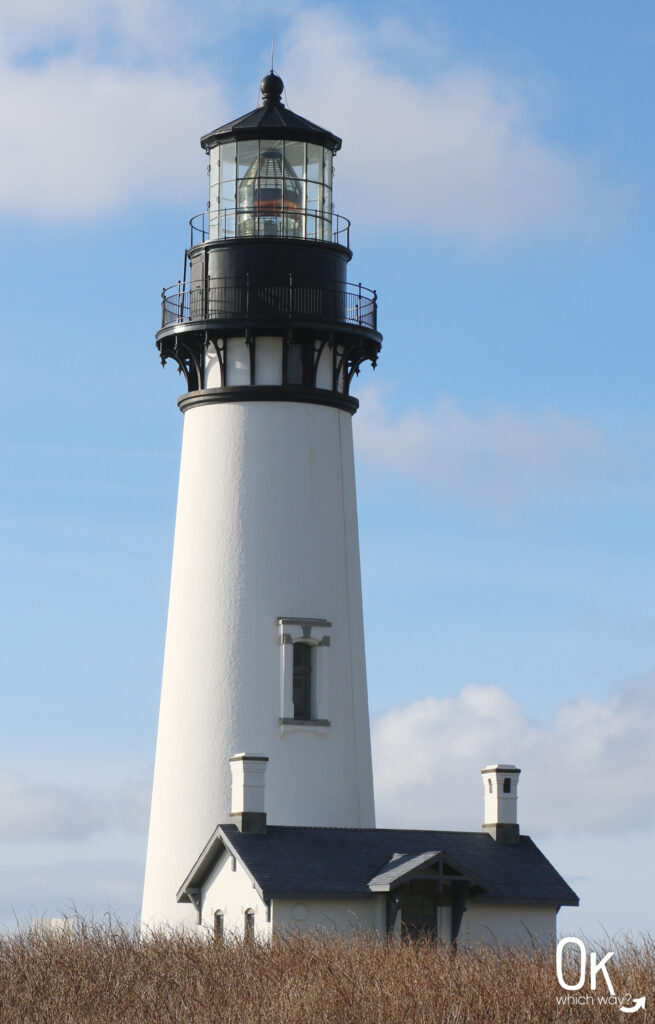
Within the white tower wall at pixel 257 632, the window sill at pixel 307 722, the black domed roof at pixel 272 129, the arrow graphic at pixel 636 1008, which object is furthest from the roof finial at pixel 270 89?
the arrow graphic at pixel 636 1008

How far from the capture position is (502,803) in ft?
108

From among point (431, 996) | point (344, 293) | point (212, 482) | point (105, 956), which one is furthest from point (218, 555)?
point (431, 996)

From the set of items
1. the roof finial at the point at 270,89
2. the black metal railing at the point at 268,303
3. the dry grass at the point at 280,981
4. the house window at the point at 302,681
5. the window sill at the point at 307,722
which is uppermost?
the roof finial at the point at 270,89

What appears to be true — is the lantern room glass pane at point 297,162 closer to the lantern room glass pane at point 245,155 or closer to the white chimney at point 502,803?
the lantern room glass pane at point 245,155

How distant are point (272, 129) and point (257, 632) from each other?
8569mm

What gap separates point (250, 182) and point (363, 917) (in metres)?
12.7

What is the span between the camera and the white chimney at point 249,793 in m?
31.0

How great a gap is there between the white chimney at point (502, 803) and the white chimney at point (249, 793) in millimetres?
3891

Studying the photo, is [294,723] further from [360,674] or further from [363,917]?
[363,917]

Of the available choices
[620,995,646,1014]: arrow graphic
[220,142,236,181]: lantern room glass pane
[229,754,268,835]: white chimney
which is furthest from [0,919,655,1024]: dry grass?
[220,142,236,181]: lantern room glass pane

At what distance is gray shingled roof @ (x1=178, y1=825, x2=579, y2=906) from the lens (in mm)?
30156

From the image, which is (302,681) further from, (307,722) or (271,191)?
(271,191)

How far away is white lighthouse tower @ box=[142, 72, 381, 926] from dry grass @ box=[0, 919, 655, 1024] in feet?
11.6

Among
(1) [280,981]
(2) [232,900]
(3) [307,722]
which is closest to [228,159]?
(3) [307,722]
